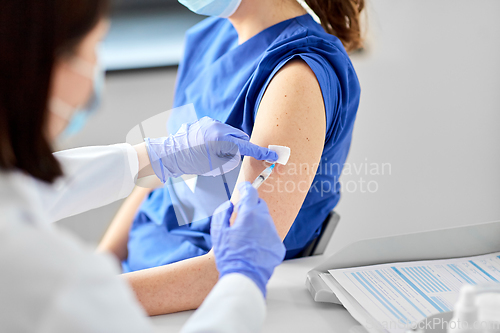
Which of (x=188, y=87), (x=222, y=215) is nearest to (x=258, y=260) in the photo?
(x=222, y=215)

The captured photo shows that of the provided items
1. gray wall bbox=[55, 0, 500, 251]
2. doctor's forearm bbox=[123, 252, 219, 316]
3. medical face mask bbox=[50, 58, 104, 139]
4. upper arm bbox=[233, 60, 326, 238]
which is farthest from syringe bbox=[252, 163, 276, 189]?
gray wall bbox=[55, 0, 500, 251]

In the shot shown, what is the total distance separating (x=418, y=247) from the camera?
976mm

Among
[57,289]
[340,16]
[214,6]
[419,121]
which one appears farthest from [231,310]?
[419,121]

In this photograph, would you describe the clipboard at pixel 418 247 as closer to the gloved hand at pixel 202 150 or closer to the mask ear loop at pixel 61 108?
the gloved hand at pixel 202 150

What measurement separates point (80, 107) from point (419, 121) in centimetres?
132

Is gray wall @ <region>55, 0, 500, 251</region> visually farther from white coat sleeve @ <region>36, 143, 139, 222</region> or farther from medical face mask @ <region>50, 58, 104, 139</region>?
medical face mask @ <region>50, 58, 104, 139</region>

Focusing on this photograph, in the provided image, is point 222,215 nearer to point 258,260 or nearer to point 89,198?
point 258,260

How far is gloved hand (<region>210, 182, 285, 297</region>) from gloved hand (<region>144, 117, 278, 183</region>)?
0.16 meters

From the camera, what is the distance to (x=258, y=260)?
66cm

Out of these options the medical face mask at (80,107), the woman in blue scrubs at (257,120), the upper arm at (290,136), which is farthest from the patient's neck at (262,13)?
the medical face mask at (80,107)

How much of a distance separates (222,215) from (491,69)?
1.30 m

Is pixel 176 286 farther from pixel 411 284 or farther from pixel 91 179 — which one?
pixel 411 284

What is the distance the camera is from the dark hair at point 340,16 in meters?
1.19

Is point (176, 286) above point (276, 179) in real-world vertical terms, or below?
below
